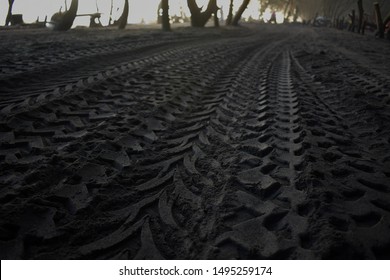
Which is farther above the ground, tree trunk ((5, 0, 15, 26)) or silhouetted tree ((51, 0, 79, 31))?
tree trunk ((5, 0, 15, 26))

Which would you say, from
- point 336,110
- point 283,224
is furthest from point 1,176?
point 336,110

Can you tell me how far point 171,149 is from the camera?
93.2 inches

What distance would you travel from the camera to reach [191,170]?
2.07 m

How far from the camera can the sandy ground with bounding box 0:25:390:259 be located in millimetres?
1453

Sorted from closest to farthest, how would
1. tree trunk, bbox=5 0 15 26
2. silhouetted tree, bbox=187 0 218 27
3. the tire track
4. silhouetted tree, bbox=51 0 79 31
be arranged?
the tire track < silhouetted tree, bbox=51 0 79 31 < silhouetted tree, bbox=187 0 218 27 < tree trunk, bbox=5 0 15 26

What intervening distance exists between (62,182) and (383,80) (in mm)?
4451

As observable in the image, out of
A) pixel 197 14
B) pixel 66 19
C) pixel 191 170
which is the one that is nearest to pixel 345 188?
pixel 191 170

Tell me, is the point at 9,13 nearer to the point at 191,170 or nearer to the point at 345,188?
the point at 191,170

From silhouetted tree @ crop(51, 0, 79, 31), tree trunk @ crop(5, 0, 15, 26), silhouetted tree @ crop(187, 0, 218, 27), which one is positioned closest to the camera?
silhouetted tree @ crop(51, 0, 79, 31)

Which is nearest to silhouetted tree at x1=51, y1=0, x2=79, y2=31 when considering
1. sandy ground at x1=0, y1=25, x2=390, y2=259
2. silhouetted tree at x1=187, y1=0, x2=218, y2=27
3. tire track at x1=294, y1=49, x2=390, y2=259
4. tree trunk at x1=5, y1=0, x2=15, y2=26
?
silhouetted tree at x1=187, y1=0, x2=218, y2=27

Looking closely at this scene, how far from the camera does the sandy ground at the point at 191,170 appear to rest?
1.45 m

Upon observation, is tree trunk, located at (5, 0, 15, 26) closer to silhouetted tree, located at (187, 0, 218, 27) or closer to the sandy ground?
silhouetted tree, located at (187, 0, 218, 27)

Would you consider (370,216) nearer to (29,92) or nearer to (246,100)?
(246,100)

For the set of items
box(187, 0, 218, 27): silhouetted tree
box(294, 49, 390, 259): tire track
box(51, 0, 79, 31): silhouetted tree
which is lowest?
box(294, 49, 390, 259): tire track
